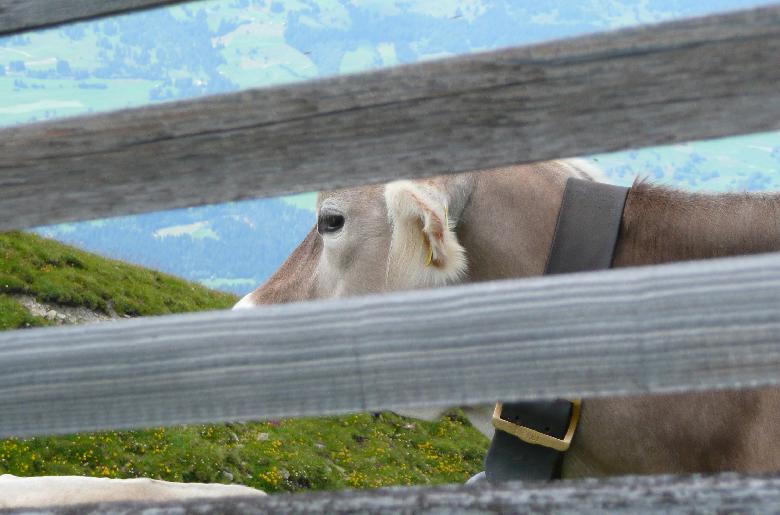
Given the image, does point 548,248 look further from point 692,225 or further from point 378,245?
point 378,245

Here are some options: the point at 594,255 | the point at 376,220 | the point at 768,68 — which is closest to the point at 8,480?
the point at 376,220

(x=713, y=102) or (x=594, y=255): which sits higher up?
(x=713, y=102)

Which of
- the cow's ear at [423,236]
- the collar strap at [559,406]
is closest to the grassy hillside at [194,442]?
the cow's ear at [423,236]

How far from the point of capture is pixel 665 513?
→ 145 centimetres

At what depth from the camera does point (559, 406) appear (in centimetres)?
330

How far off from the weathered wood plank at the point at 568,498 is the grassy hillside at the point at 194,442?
40.8ft

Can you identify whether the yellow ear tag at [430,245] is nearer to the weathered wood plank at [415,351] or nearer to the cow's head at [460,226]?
the cow's head at [460,226]

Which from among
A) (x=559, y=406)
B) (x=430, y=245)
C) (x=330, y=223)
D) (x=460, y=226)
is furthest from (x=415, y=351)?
(x=330, y=223)

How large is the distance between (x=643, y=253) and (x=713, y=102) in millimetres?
2011

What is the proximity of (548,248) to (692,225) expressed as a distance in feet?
1.96

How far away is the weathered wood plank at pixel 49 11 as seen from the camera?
209cm

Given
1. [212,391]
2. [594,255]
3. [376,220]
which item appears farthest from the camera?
[376,220]

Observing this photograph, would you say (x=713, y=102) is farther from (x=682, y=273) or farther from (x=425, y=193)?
(x=425, y=193)

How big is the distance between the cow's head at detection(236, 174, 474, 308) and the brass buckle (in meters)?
0.74
